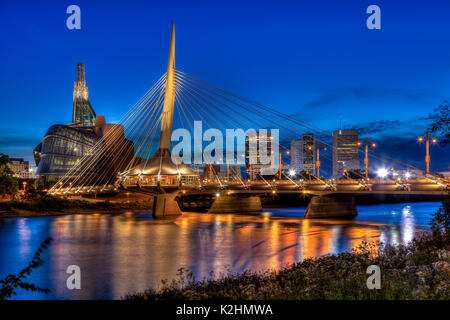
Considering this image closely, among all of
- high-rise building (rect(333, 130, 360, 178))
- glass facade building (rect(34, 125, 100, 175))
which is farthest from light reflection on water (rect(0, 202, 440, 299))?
glass facade building (rect(34, 125, 100, 175))

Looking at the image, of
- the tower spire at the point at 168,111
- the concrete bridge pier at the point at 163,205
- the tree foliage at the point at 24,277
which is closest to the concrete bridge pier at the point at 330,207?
the concrete bridge pier at the point at 163,205

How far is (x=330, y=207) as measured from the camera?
2598 inches

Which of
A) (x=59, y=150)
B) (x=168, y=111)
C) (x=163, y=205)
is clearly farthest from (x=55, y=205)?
(x=59, y=150)

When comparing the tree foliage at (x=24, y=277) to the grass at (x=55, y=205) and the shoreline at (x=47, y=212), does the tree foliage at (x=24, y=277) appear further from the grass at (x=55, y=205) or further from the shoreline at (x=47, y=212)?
the grass at (x=55, y=205)

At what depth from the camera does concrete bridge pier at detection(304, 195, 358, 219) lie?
6319 cm

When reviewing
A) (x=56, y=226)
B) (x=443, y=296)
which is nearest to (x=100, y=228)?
(x=56, y=226)

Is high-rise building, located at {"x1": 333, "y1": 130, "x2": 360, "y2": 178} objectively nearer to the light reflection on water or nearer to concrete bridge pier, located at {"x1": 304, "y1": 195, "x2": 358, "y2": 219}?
concrete bridge pier, located at {"x1": 304, "y1": 195, "x2": 358, "y2": 219}

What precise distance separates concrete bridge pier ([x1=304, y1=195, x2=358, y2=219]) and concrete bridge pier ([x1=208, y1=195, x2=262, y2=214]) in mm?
17302

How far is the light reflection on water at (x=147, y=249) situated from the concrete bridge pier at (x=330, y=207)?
50.6ft

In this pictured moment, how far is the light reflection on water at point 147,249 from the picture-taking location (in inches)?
827

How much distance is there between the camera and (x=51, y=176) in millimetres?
128750

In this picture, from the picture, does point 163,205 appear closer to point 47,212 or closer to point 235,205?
point 235,205
